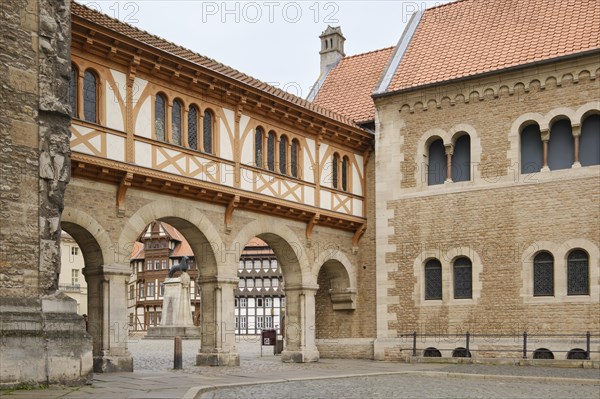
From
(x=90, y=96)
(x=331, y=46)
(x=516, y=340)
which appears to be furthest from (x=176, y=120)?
(x=331, y=46)

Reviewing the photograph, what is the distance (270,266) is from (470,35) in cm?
5185

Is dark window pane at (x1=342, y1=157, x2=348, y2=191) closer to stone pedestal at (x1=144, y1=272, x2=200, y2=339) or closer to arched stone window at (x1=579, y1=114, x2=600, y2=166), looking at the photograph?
arched stone window at (x1=579, y1=114, x2=600, y2=166)

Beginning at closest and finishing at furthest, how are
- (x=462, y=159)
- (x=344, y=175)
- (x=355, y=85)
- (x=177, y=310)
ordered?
(x=462, y=159), (x=344, y=175), (x=355, y=85), (x=177, y=310)

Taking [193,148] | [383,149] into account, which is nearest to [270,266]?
[383,149]

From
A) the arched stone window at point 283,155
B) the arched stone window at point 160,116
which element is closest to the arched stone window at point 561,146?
the arched stone window at point 283,155

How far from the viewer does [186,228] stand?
2227 cm

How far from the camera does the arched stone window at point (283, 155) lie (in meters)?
24.8

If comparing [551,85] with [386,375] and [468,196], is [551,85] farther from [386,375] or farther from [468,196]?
[386,375]

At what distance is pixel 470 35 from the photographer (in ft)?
93.7

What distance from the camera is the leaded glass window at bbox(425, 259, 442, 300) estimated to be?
86.1 ft

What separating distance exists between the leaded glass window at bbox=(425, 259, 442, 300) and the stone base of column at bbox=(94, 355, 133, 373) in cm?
1110

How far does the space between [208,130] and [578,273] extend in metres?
11.5

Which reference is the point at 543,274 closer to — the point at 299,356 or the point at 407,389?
the point at 299,356

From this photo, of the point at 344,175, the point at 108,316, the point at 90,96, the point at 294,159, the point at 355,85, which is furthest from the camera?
the point at 355,85
